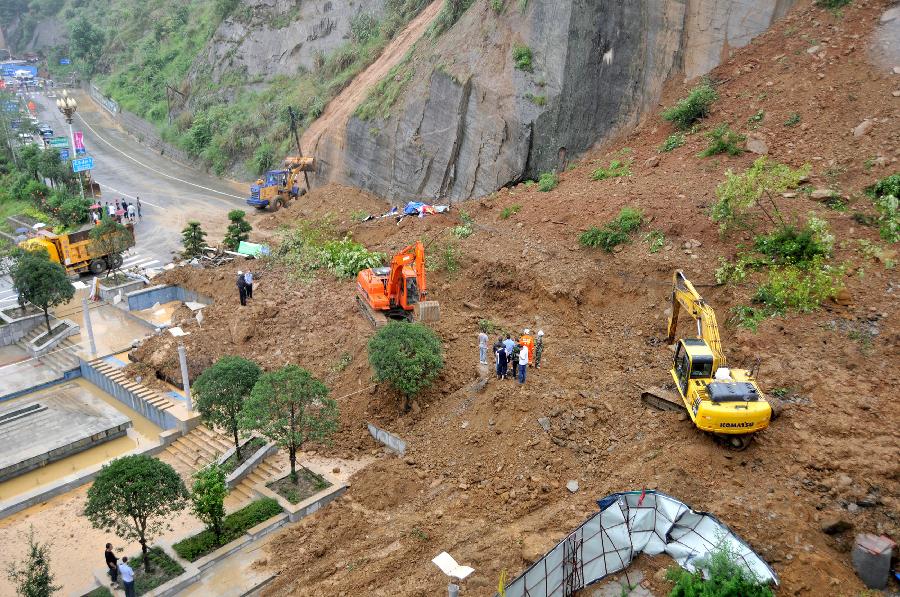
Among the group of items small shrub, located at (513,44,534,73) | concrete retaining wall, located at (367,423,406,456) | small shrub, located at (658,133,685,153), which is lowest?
concrete retaining wall, located at (367,423,406,456)

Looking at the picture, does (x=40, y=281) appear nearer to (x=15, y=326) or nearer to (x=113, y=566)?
(x=15, y=326)

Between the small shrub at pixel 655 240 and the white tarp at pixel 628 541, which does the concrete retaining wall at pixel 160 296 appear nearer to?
the small shrub at pixel 655 240

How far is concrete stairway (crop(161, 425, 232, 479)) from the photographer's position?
17938 mm

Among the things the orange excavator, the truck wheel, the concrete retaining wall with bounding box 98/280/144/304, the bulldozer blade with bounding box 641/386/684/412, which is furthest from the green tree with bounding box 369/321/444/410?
the truck wheel

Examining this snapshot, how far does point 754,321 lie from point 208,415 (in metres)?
12.2

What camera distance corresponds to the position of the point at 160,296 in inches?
1028

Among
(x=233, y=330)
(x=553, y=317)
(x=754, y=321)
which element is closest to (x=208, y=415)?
(x=233, y=330)

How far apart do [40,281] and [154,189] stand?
1871 centimetres

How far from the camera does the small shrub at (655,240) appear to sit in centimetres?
1933

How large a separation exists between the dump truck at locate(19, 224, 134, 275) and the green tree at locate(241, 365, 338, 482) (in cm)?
1621

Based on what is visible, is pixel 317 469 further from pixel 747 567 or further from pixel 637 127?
pixel 637 127

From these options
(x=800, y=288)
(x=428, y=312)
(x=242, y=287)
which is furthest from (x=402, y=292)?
(x=800, y=288)

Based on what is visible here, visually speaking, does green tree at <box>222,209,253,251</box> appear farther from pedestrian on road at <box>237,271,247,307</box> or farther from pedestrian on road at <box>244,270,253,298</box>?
pedestrian on road at <box>237,271,247,307</box>

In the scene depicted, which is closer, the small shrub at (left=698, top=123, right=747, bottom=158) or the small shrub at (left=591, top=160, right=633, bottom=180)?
the small shrub at (left=698, top=123, right=747, bottom=158)
